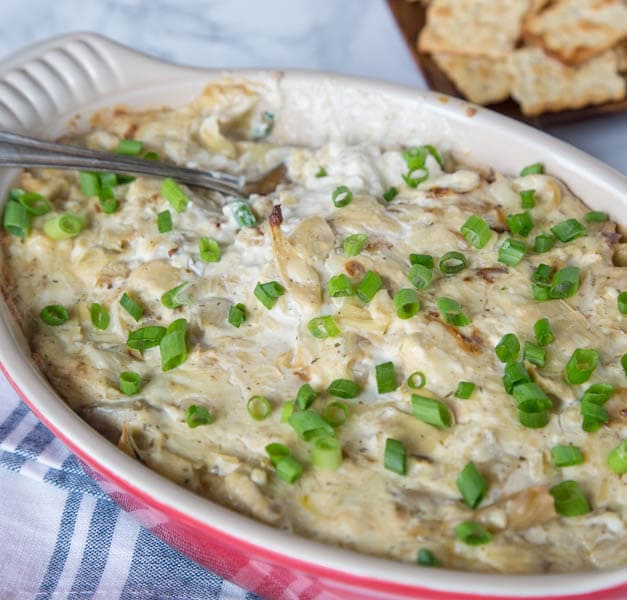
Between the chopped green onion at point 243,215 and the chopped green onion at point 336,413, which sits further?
the chopped green onion at point 243,215

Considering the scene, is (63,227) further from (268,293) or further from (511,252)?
(511,252)

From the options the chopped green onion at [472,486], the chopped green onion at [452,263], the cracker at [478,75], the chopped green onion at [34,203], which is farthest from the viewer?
the cracker at [478,75]

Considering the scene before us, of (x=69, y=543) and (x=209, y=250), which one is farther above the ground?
(x=209, y=250)

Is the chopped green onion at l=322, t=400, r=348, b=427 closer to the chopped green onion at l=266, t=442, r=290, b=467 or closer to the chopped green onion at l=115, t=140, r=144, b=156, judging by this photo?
the chopped green onion at l=266, t=442, r=290, b=467

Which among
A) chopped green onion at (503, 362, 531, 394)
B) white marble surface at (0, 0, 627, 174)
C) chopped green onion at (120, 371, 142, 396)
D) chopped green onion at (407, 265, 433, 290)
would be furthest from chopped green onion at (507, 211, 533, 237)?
white marble surface at (0, 0, 627, 174)

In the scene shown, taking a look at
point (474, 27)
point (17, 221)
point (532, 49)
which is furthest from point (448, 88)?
point (17, 221)


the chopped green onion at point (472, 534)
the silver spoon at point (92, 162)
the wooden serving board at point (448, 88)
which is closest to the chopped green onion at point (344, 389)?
the chopped green onion at point (472, 534)

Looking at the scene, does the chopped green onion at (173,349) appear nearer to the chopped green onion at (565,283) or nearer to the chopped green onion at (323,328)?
the chopped green onion at (323,328)

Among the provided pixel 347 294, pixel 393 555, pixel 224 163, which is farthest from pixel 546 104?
pixel 393 555
